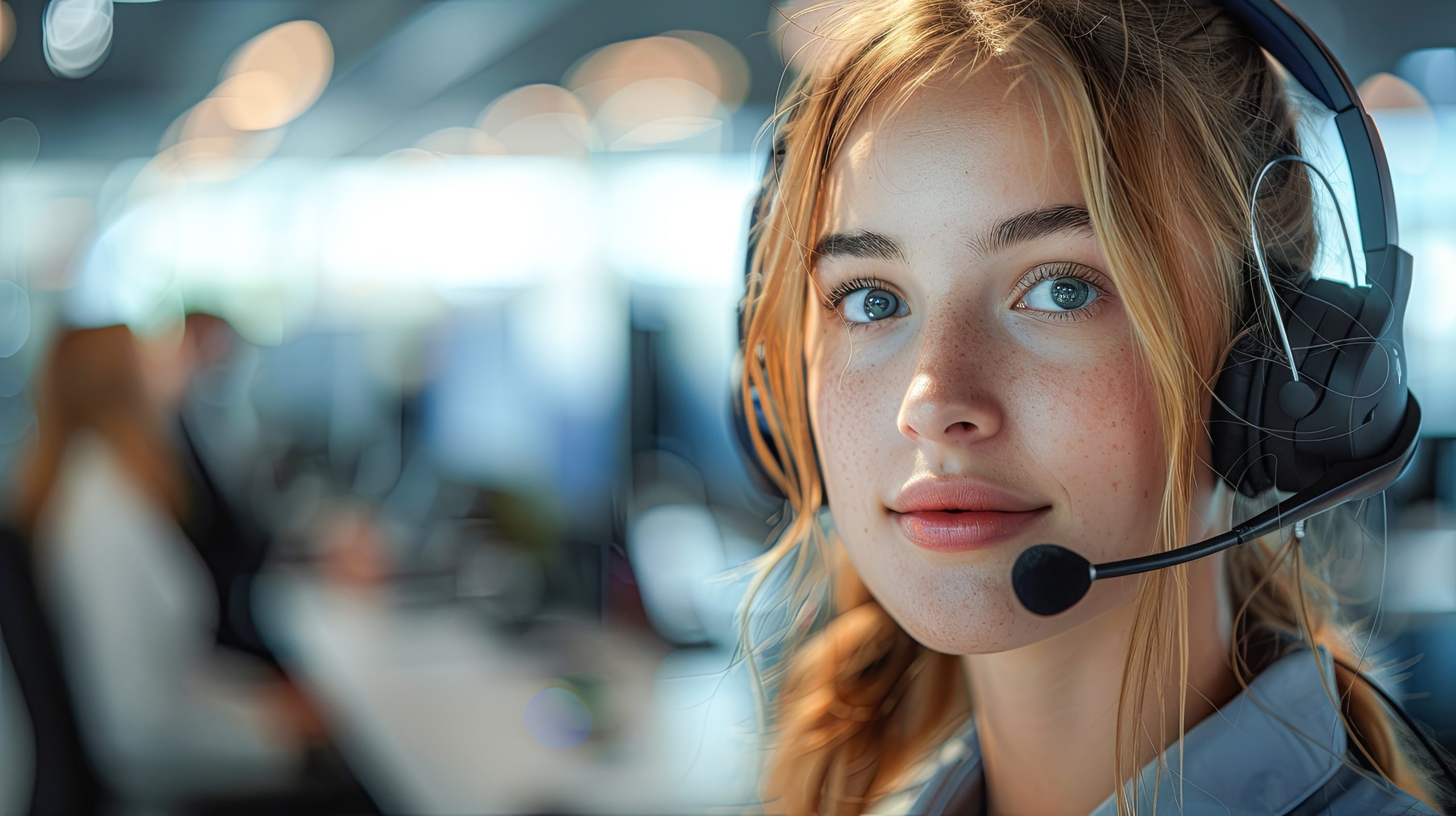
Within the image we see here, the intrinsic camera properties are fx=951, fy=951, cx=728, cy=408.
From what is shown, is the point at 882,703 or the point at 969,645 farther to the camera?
the point at 882,703

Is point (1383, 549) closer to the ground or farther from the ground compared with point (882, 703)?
farther from the ground

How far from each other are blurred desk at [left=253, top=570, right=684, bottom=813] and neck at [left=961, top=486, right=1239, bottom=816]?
5.84 feet

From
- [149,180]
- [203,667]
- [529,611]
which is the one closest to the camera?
[203,667]

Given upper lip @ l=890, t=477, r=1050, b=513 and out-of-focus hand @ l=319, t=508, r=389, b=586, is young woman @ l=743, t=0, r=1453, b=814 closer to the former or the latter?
upper lip @ l=890, t=477, r=1050, b=513

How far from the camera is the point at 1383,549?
680 mm

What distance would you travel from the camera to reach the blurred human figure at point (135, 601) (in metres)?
2.25

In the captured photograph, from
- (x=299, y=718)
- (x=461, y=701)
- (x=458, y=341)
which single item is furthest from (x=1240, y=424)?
(x=458, y=341)

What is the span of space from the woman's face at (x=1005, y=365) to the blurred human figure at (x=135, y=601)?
7.31 ft

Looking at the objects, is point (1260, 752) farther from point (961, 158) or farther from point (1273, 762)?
point (961, 158)

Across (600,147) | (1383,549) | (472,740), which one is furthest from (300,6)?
(1383,549)

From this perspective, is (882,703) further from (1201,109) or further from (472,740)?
(472,740)

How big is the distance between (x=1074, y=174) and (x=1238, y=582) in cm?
43

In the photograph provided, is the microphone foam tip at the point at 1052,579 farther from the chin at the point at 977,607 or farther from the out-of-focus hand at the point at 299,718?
the out-of-focus hand at the point at 299,718

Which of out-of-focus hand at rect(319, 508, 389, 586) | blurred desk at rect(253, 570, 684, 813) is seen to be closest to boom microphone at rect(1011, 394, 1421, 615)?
blurred desk at rect(253, 570, 684, 813)
